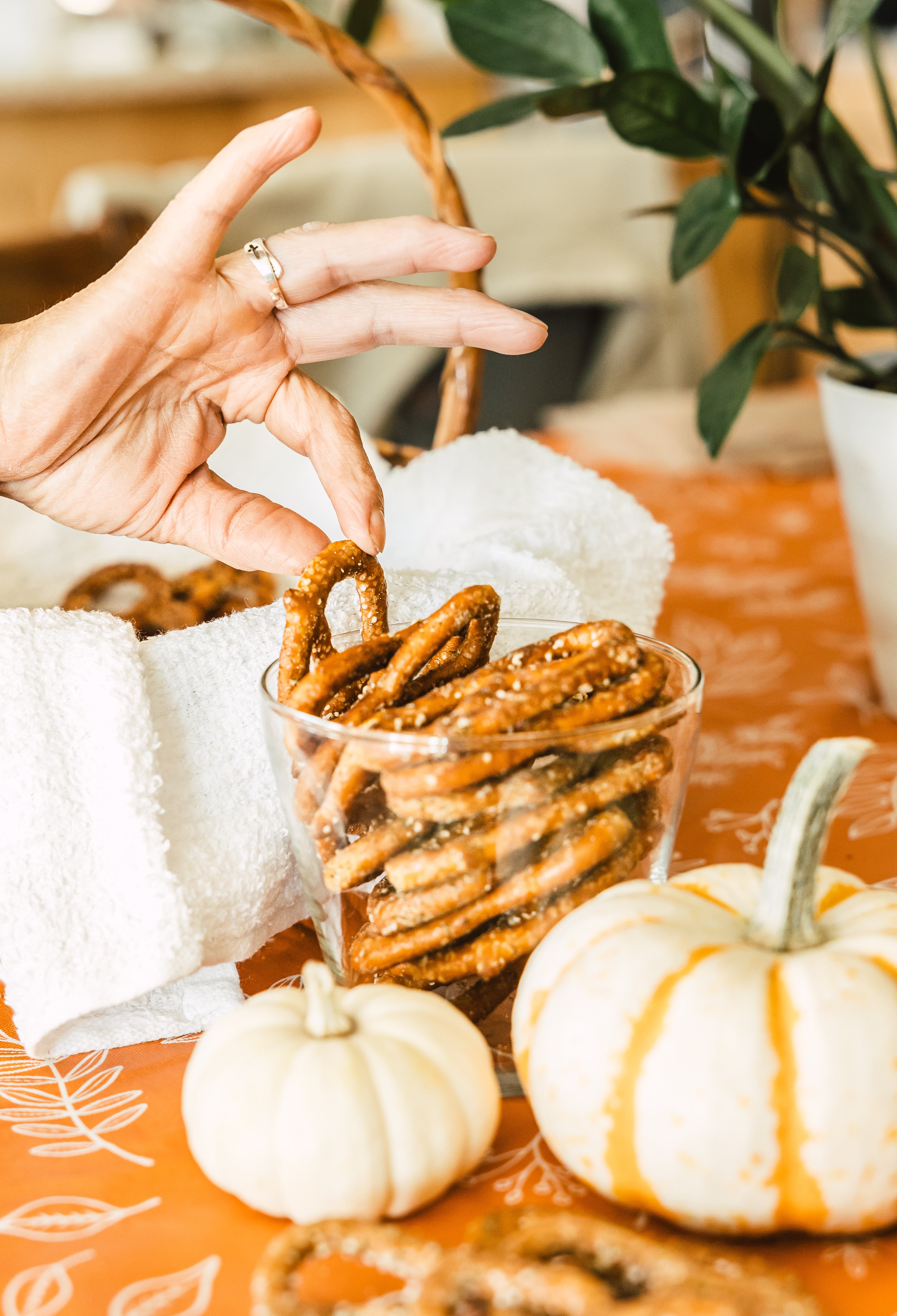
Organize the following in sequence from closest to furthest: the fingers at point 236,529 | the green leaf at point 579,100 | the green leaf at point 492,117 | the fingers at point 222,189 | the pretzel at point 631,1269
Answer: the pretzel at point 631,1269, the fingers at point 222,189, the fingers at point 236,529, the green leaf at point 579,100, the green leaf at point 492,117

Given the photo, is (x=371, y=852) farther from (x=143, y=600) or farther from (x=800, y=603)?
(x=800, y=603)

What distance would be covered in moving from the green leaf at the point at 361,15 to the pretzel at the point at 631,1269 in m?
1.16

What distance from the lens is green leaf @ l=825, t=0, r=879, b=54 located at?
70 cm

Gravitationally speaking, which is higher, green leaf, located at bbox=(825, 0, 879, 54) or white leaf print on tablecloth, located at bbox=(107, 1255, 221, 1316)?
green leaf, located at bbox=(825, 0, 879, 54)

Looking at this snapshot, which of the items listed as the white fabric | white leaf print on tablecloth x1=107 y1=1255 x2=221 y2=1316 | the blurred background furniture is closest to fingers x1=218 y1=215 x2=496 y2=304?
white leaf print on tablecloth x1=107 y1=1255 x2=221 y2=1316

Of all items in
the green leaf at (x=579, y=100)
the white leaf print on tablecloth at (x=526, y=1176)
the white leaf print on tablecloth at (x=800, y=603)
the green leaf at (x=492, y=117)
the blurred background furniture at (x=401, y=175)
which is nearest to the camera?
→ the white leaf print on tablecloth at (x=526, y=1176)

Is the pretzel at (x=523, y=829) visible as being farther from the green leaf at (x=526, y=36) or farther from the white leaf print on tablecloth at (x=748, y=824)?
the green leaf at (x=526, y=36)

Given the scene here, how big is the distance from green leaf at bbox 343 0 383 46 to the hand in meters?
0.67

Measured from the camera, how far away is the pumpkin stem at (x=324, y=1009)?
1.23ft

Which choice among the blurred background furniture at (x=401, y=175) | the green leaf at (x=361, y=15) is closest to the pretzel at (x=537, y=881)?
the green leaf at (x=361, y=15)

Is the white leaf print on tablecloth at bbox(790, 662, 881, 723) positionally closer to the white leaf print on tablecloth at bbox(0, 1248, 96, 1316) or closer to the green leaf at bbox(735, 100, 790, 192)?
the green leaf at bbox(735, 100, 790, 192)

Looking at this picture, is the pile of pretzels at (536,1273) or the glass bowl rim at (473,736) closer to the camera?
the pile of pretzels at (536,1273)

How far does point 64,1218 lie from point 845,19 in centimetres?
76

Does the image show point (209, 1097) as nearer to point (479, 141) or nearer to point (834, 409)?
point (834, 409)
